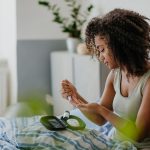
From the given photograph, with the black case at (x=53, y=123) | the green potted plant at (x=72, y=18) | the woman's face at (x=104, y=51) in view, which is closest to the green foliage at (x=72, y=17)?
the green potted plant at (x=72, y=18)

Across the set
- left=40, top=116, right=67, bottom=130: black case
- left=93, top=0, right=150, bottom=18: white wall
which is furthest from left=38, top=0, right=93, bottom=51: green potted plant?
left=40, top=116, right=67, bottom=130: black case

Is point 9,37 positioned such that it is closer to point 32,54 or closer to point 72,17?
point 32,54

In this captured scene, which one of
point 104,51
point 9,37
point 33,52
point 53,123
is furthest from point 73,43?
point 53,123

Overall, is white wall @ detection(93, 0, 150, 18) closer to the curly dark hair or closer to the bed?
the curly dark hair

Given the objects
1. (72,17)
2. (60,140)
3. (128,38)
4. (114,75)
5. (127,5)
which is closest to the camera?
(60,140)

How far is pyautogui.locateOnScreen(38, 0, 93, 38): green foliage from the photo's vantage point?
9.48ft

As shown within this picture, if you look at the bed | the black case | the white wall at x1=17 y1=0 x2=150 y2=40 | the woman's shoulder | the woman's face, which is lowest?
the bed

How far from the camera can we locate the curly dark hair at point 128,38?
118cm

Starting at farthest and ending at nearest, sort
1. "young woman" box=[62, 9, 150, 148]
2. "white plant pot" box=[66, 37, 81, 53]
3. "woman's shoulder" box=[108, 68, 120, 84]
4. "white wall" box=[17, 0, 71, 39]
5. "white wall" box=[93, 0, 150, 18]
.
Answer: "white wall" box=[17, 0, 71, 39]
"white plant pot" box=[66, 37, 81, 53]
"white wall" box=[93, 0, 150, 18]
"woman's shoulder" box=[108, 68, 120, 84]
"young woman" box=[62, 9, 150, 148]

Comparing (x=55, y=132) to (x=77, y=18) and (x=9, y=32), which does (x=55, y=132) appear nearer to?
(x=77, y=18)

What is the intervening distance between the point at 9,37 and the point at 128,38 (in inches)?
87.8

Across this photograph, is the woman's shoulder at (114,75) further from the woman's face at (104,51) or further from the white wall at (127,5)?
the white wall at (127,5)

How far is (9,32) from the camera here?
3.22 metres

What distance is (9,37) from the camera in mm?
3223
